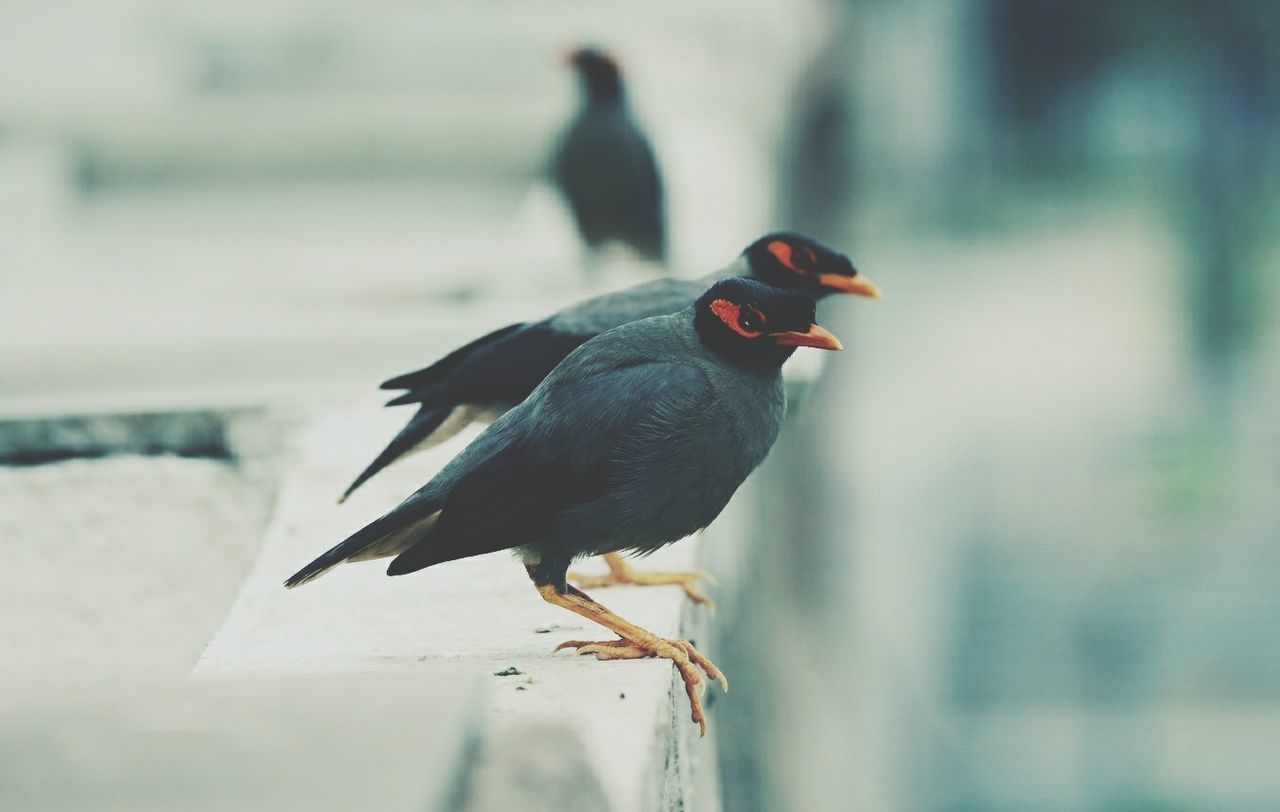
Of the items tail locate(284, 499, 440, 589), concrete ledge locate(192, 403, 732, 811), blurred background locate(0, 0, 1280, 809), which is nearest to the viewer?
concrete ledge locate(192, 403, 732, 811)

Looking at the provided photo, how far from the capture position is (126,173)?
6777mm

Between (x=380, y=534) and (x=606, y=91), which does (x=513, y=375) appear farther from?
(x=606, y=91)

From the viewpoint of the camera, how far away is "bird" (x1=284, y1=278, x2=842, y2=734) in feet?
6.07

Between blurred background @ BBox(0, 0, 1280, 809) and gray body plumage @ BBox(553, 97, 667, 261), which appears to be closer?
gray body plumage @ BBox(553, 97, 667, 261)

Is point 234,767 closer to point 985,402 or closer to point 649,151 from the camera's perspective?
point 649,151

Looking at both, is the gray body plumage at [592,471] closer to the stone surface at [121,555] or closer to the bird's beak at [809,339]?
the bird's beak at [809,339]

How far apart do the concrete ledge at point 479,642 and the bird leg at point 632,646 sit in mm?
24

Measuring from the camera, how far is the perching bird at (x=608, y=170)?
4676mm

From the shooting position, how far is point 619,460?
186cm

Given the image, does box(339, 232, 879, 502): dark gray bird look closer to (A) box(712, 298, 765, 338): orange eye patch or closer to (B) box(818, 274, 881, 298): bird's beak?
(B) box(818, 274, 881, 298): bird's beak

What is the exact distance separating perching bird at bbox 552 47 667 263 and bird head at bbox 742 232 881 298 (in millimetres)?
1942

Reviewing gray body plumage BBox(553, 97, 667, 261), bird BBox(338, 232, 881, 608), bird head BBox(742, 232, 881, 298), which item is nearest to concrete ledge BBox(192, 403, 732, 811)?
bird BBox(338, 232, 881, 608)

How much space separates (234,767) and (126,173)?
586cm

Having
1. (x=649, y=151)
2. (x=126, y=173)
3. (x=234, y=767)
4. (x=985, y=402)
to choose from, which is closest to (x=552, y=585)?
(x=234, y=767)
